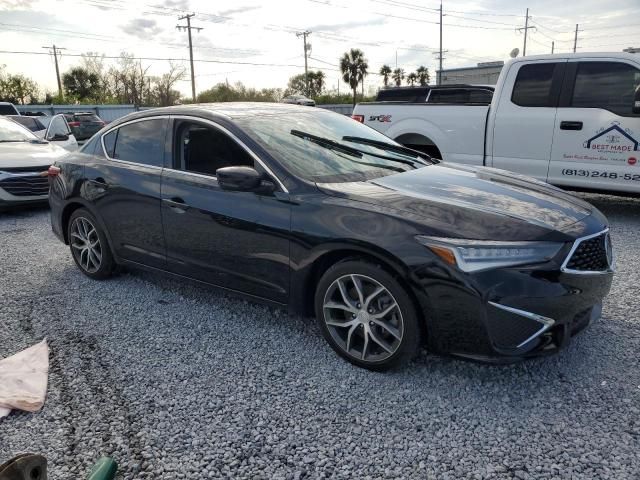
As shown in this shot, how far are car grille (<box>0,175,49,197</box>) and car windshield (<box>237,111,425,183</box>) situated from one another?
582 centimetres

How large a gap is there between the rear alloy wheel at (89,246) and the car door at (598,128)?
18.0 ft

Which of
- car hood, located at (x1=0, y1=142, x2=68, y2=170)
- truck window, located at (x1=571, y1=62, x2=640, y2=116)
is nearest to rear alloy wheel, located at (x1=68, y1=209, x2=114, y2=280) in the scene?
car hood, located at (x1=0, y1=142, x2=68, y2=170)

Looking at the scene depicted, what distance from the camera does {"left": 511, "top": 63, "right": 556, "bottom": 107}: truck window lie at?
6.69 m

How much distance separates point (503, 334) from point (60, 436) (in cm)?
234

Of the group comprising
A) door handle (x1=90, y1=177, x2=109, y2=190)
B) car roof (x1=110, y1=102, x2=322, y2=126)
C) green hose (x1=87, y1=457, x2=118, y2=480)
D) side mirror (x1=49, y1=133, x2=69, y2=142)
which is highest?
car roof (x1=110, y1=102, x2=322, y2=126)

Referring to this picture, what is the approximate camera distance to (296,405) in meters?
2.81

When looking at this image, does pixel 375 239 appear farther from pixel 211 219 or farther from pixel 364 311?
pixel 211 219

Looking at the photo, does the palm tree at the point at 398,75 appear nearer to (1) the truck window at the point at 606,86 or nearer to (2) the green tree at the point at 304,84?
(2) the green tree at the point at 304,84

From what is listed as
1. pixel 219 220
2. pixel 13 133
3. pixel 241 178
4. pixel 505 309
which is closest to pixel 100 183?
pixel 219 220

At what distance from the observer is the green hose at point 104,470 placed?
2121 mm

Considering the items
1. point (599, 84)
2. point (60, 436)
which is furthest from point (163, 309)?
point (599, 84)

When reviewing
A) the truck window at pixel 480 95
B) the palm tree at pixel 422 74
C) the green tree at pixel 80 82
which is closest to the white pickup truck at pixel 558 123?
the truck window at pixel 480 95

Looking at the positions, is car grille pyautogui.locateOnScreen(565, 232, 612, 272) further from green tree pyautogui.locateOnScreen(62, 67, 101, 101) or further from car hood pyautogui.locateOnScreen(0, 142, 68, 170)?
green tree pyautogui.locateOnScreen(62, 67, 101, 101)

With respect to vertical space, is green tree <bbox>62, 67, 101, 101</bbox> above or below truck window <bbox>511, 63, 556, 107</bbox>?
above
